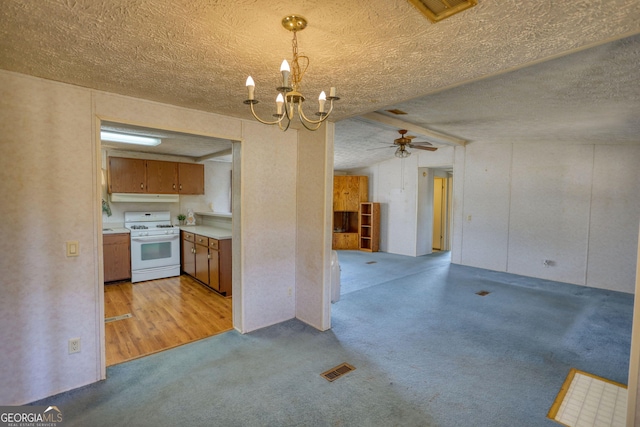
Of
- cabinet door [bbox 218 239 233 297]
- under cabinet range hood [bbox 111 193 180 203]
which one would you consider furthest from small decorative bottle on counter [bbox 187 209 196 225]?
cabinet door [bbox 218 239 233 297]

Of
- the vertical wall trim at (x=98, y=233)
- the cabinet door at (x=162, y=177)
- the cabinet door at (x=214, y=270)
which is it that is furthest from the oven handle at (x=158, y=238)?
the vertical wall trim at (x=98, y=233)

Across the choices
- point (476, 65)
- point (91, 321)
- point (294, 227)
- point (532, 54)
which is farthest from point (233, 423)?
point (532, 54)

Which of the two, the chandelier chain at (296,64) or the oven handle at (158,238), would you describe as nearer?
the chandelier chain at (296,64)

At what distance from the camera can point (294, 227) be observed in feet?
12.0

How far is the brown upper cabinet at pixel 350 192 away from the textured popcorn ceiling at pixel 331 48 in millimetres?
5621

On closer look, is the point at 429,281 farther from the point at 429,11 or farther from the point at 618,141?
the point at 429,11

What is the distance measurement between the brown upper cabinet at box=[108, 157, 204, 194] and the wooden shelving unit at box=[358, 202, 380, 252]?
14.1 ft

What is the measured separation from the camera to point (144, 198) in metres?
5.64

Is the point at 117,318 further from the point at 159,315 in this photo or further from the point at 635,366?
the point at 635,366

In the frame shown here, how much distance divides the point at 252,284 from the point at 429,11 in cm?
288

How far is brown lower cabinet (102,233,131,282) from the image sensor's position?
16.1 feet

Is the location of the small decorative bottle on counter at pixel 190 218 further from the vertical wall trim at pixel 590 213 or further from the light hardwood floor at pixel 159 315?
the vertical wall trim at pixel 590 213

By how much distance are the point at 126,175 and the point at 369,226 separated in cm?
574

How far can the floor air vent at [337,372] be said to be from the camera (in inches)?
98.7
